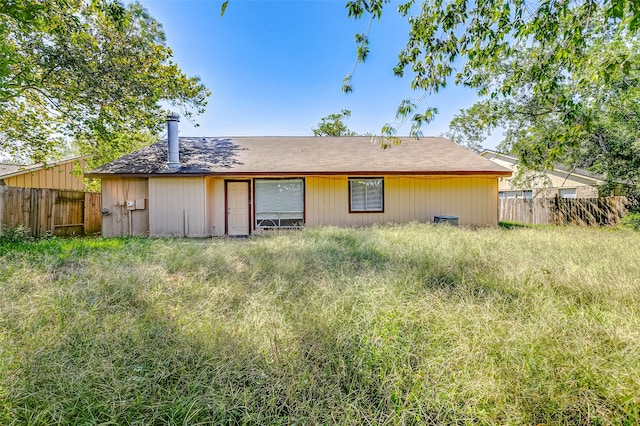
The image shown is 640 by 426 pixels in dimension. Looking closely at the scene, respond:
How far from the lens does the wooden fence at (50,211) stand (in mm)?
7700

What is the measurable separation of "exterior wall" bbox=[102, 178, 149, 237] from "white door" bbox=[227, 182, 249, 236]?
9.02ft

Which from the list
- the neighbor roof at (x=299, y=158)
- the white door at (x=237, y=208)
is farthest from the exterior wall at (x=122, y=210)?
the white door at (x=237, y=208)

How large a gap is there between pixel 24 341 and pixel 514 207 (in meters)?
17.8

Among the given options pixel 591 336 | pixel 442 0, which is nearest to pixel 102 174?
pixel 442 0

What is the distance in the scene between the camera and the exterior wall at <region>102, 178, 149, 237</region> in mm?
9031

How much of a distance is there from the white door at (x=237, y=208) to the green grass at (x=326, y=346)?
18.8ft

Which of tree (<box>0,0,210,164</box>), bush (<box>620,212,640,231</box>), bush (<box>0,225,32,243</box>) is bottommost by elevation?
bush (<box>0,225,32,243</box>)

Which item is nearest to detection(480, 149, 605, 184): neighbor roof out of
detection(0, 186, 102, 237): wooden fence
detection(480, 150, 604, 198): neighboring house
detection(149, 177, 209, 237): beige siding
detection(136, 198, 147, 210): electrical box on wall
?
detection(480, 150, 604, 198): neighboring house

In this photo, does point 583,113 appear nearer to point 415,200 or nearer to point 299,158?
point 415,200

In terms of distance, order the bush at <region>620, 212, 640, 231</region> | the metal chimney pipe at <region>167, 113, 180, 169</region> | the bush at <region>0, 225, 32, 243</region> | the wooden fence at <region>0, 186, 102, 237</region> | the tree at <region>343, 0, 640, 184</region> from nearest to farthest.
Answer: the tree at <region>343, 0, 640, 184</region> → the bush at <region>0, 225, 32, 243</region> → the wooden fence at <region>0, 186, 102, 237</region> → the bush at <region>620, 212, 640, 231</region> → the metal chimney pipe at <region>167, 113, 180, 169</region>

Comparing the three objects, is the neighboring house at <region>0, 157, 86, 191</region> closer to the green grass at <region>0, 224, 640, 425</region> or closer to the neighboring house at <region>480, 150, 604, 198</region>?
the green grass at <region>0, 224, 640, 425</region>

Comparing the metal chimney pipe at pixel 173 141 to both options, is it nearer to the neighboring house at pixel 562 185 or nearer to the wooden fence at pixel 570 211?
the neighboring house at pixel 562 185

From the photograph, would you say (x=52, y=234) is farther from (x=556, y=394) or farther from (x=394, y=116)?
(x=556, y=394)

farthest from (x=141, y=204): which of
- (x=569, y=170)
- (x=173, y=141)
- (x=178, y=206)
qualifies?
(x=569, y=170)
